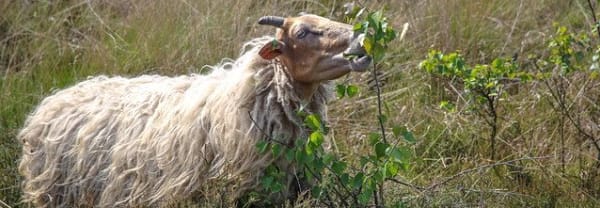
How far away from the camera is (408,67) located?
718 cm

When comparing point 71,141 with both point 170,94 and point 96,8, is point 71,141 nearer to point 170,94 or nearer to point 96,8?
point 170,94

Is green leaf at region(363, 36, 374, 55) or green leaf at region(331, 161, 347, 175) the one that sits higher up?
green leaf at region(363, 36, 374, 55)

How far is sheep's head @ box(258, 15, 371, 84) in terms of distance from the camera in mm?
4549

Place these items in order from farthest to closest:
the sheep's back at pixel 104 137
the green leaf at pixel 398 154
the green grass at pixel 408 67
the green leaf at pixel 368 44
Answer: the green grass at pixel 408 67, the sheep's back at pixel 104 137, the green leaf at pixel 398 154, the green leaf at pixel 368 44

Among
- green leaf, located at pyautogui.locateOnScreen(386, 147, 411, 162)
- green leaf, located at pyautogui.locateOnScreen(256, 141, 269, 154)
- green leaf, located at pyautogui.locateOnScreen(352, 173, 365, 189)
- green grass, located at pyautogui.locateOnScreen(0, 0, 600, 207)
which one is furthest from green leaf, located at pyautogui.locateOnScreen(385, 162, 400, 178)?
green grass, located at pyautogui.locateOnScreen(0, 0, 600, 207)

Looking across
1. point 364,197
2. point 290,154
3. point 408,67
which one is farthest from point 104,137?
point 408,67

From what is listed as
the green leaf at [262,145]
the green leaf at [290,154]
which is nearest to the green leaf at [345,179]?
the green leaf at [290,154]

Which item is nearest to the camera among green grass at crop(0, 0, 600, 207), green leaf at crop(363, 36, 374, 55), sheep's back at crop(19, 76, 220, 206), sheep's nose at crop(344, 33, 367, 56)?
green leaf at crop(363, 36, 374, 55)

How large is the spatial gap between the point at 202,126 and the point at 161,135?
22 centimetres

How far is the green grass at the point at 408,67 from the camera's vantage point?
5738mm

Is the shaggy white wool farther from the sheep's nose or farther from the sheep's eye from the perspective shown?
the sheep's nose

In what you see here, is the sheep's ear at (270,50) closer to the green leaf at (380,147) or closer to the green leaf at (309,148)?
the green leaf at (309,148)

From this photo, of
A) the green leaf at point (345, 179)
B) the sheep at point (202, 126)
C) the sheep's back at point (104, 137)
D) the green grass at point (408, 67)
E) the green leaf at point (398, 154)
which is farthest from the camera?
the green grass at point (408, 67)

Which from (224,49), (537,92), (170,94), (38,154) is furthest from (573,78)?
(38,154)
